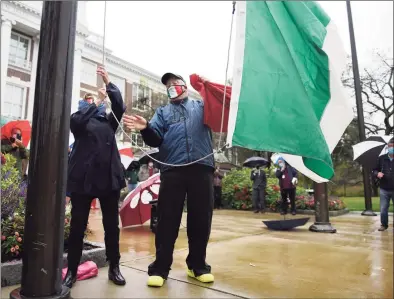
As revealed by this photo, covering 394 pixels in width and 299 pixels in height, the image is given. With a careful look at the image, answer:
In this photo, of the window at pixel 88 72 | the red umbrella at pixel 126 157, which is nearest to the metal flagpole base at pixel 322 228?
the red umbrella at pixel 126 157

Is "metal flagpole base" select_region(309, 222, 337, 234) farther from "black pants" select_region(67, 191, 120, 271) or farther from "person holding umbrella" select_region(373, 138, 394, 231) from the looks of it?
"black pants" select_region(67, 191, 120, 271)

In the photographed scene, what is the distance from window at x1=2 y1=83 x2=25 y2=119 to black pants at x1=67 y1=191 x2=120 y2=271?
22532 millimetres

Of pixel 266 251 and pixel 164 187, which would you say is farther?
pixel 266 251

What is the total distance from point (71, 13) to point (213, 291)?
2538mm

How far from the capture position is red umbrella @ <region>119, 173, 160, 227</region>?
6.06m

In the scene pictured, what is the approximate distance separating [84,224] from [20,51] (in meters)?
25.2

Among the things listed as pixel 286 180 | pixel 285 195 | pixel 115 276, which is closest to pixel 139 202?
pixel 115 276

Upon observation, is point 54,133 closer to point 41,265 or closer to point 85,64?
point 41,265

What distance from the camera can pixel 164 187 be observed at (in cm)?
327

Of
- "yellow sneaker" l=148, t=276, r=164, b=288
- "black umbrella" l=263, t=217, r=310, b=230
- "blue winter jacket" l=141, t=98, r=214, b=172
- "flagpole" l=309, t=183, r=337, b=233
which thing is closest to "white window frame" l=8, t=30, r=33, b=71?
"black umbrella" l=263, t=217, r=310, b=230

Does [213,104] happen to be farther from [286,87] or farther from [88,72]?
[88,72]

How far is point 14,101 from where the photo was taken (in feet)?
77.2

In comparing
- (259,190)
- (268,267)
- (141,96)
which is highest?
(141,96)

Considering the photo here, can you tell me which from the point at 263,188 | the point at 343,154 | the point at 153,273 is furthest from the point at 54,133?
the point at 343,154
